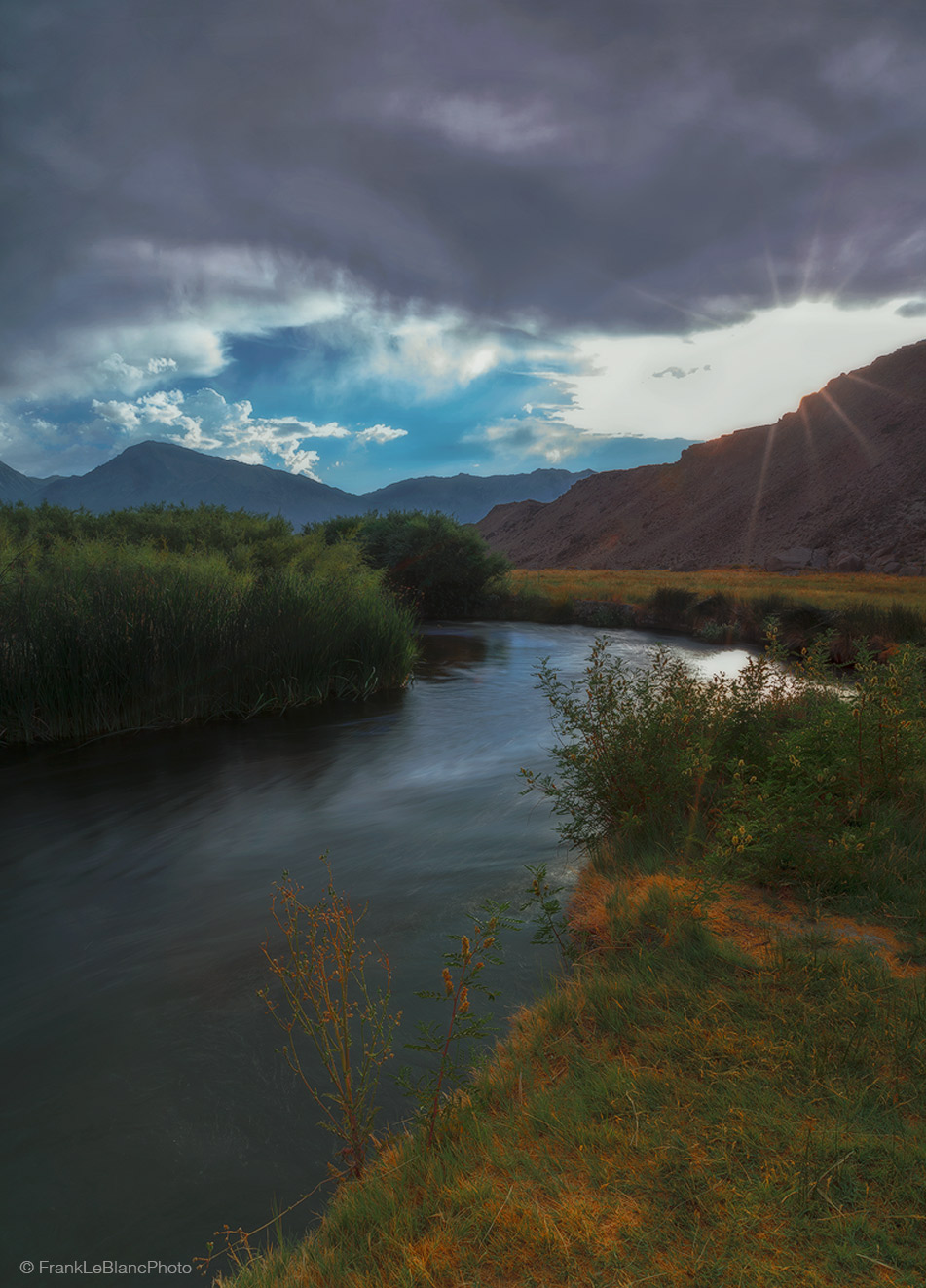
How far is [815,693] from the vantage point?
7578 millimetres

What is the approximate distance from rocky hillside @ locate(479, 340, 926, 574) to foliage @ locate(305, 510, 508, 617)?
94.7ft

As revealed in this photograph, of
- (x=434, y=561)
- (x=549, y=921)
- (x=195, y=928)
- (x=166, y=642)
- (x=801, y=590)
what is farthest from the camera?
(x=434, y=561)

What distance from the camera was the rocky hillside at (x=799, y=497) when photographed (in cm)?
5825

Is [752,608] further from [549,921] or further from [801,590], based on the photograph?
[549,921]

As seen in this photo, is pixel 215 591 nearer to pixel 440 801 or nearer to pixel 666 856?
pixel 440 801

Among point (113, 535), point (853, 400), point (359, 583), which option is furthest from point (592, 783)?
point (853, 400)

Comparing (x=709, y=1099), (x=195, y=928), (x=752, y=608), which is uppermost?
(x=752, y=608)

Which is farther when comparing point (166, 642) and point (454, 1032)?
point (166, 642)

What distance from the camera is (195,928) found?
6.02 m

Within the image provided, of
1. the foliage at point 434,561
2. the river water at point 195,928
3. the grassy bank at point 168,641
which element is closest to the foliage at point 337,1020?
the river water at point 195,928

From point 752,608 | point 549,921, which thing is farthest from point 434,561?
point 549,921

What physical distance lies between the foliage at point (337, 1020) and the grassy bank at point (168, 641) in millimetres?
7088

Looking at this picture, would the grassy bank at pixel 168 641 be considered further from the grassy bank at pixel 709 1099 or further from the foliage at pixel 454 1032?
the grassy bank at pixel 709 1099

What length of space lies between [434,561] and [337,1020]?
29303mm
